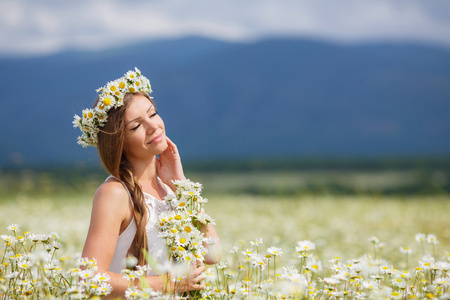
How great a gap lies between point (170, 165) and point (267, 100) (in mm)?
151287

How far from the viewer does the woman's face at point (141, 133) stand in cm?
348

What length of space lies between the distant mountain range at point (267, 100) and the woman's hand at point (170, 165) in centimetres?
11026

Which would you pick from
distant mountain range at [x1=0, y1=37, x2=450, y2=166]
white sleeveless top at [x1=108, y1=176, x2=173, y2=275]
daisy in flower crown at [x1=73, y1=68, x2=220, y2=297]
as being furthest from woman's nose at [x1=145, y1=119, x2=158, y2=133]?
distant mountain range at [x1=0, y1=37, x2=450, y2=166]

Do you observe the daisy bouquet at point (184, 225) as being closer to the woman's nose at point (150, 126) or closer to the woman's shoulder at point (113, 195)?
the woman's shoulder at point (113, 195)

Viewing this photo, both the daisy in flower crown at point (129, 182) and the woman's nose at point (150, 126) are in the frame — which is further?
the woman's nose at point (150, 126)

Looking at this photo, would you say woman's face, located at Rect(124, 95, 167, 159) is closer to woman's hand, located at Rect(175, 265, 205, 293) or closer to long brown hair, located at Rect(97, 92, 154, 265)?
long brown hair, located at Rect(97, 92, 154, 265)

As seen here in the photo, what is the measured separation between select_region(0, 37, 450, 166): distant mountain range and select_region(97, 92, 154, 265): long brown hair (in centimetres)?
11071

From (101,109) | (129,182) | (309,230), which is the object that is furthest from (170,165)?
(309,230)

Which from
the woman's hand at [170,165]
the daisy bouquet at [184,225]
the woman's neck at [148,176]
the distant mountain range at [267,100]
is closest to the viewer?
the daisy bouquet at [184,225]

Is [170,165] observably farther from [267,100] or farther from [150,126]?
[267,100]

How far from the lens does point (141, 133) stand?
11.4 feet

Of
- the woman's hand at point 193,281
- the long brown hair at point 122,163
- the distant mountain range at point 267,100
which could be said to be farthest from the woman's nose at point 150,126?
the distant mountain range at point 267,100

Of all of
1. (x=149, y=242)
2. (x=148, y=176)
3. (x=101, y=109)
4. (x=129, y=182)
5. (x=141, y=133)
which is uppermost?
(x=101, y=109)

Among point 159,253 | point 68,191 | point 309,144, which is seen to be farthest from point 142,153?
point 309,144
